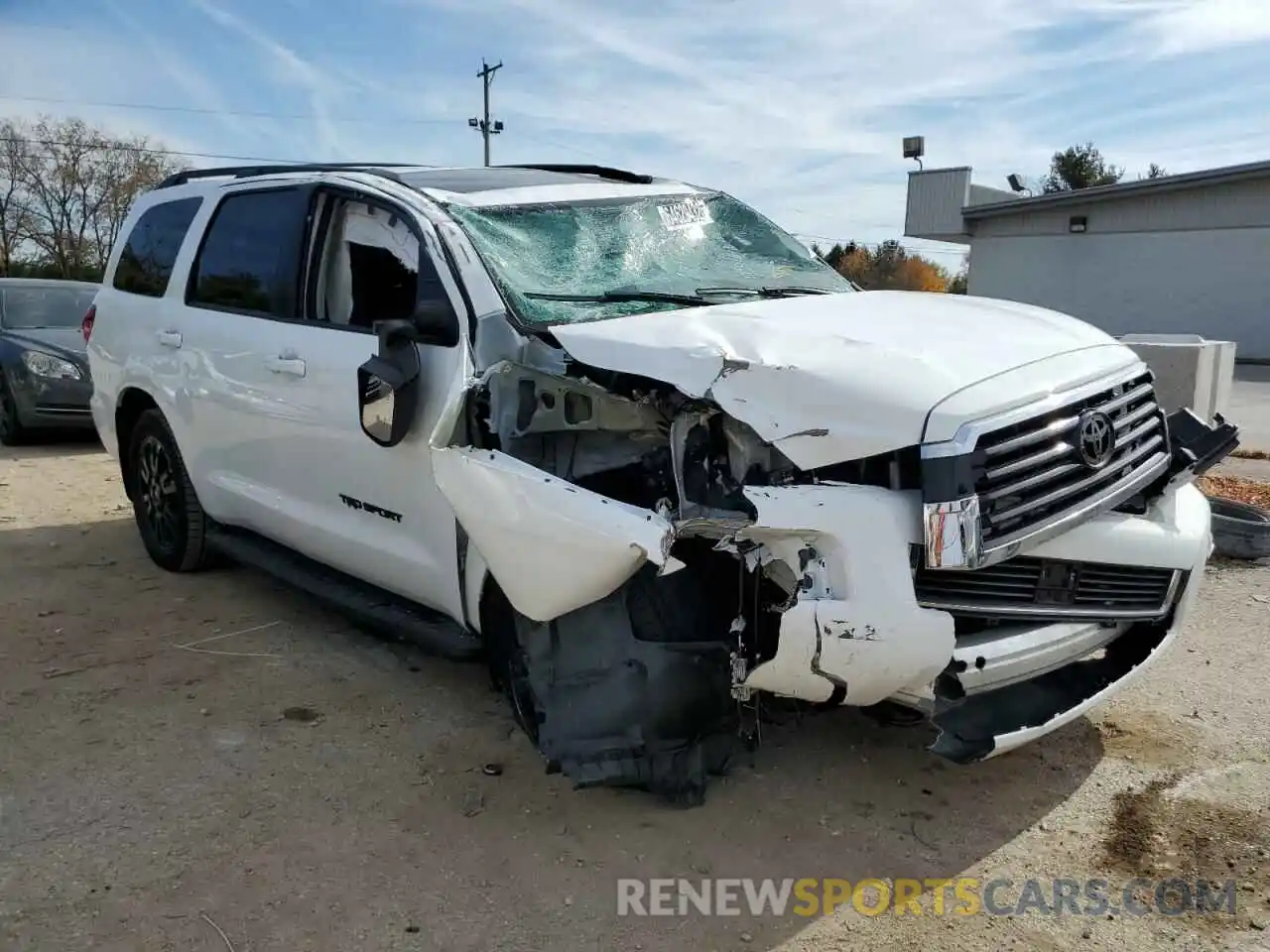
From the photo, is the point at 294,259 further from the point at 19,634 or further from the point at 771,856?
the point at 771,856

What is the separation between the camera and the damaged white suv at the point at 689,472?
2.60m

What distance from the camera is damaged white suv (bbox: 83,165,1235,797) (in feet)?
8.52

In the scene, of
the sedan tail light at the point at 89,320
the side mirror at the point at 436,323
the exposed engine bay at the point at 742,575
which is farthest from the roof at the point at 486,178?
the sedan tail light at the point at 89,320

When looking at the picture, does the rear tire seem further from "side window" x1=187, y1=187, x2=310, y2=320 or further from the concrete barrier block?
the concrete barrier block

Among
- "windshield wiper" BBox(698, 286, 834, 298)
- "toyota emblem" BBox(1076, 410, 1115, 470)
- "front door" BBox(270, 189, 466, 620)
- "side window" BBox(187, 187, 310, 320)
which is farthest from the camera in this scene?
"side window" BBox(187, 187, 310, 320)

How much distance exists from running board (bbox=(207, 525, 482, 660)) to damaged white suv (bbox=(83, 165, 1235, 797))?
0.06 feet

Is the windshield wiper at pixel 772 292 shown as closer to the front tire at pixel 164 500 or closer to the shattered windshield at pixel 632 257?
the shattered windshield at pixel 632 257

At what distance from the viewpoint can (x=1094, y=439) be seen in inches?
114

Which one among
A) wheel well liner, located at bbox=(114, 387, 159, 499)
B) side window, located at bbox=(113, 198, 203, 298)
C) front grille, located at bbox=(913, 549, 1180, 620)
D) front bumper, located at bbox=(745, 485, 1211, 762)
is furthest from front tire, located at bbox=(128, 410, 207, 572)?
front grille, located at bbox=(913, 549, 1180, 620)

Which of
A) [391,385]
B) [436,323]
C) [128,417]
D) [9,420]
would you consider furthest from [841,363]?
[9,420]

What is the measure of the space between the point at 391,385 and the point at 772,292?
1.46 metres

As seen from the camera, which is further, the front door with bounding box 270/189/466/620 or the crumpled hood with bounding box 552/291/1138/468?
the front door with bounding box 270/189/466/620

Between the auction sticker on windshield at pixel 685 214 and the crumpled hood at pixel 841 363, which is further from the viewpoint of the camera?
the auction sticker on windshield at pixel 685 214

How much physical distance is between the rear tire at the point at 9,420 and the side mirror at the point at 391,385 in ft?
25.6
